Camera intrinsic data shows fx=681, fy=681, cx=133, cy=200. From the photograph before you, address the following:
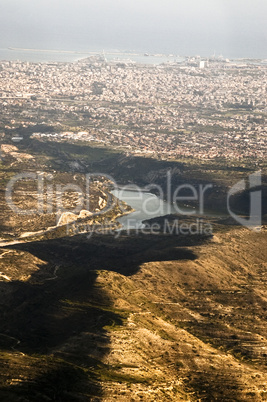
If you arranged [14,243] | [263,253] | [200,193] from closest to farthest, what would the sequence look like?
1. [263,253]
2. [14,243]
3. [200,193]

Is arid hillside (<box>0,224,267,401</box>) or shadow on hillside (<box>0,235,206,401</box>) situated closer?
arid hillside (<box>0,224,267,401</box>)

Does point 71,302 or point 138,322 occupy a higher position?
point 71,302

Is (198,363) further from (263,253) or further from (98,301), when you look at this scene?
(263,253)

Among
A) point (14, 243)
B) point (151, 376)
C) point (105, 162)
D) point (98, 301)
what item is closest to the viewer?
point (151, 376)

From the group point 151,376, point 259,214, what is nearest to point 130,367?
point 151,376

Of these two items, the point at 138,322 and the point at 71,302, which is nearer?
the point at 138,322

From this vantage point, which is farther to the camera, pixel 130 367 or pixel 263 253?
pixel 263 253

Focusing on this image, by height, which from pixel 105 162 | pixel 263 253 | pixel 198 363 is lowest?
pixel 198 363

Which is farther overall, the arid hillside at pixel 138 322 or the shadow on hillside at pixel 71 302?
the shadow on hillside at pixel 71 302
